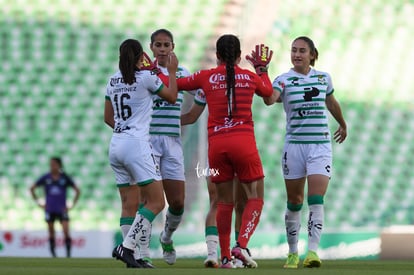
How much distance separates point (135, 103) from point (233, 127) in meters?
0.86

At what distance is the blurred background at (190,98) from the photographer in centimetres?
1866

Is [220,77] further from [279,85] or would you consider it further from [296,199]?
[296,199]

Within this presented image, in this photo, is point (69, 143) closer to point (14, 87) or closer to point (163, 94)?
point (14, 87)

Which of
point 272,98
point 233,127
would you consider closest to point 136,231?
point 233,127

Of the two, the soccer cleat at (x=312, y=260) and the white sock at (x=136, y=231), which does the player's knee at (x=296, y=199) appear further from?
the white sock at (x=136, y=231)

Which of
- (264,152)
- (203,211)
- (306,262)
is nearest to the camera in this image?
(306,262)

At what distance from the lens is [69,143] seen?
19.2m

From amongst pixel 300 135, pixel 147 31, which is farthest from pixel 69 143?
pixel 300 135

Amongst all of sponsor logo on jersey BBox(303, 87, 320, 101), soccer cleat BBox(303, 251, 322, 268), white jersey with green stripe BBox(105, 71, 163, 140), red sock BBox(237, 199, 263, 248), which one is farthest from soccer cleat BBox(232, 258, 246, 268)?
sponsor logo on jersey BBox(303, 87, 320, 101)

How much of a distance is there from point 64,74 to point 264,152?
13.7ft

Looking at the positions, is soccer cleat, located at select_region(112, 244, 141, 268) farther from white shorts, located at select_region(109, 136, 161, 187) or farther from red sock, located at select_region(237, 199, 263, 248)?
red sock, located at select_region(237, 199, 263, 248)

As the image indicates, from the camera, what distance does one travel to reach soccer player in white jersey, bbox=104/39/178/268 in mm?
8219

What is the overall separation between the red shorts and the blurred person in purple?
7947 millimetres

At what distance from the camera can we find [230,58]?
8.55 meters
